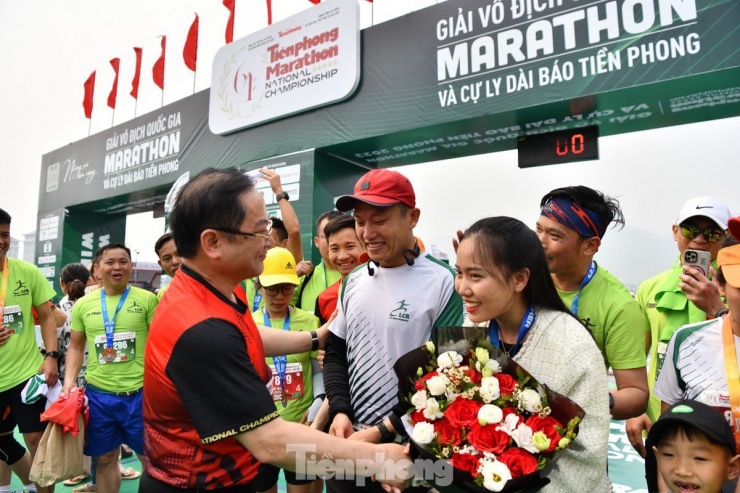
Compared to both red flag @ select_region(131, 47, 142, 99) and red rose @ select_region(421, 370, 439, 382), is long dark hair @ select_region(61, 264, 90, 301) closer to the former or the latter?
red rose @ select_region(421, 370, 439, 382)

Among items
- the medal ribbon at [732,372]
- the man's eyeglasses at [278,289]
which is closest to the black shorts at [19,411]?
the man's eyeglasses at [278,289]

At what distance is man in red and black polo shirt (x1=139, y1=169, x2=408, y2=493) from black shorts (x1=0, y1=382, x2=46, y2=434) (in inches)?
A: 92.0

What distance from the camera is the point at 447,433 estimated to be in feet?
3.84

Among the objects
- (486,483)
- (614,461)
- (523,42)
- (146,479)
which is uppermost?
(523,42)

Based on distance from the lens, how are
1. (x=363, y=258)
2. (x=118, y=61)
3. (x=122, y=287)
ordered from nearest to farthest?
(x=363, y=258) < (x=122, y=287) < (x=118, y=61)

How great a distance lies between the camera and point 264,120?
301 inches

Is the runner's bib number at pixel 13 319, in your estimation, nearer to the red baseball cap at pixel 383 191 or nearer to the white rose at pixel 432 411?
the red baseball cap at pixel 383 191

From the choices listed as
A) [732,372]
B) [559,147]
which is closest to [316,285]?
[732,372]

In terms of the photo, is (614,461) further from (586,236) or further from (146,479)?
(146,479)

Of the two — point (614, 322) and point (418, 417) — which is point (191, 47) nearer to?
point (614, 322)

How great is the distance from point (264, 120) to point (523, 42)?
4130 millimetres

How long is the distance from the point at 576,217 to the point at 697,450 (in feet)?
2.71

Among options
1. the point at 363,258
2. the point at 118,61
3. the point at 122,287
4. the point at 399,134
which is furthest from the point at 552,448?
the point at 118,61

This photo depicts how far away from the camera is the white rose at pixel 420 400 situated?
1231 millimetres
